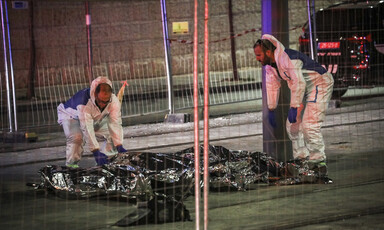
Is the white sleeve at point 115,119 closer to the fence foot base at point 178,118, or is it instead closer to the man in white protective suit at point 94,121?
the man in white protective suit at point 94,121

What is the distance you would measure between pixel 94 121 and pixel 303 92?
2.25m

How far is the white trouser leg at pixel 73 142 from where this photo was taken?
8805mm

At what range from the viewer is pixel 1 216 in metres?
7.05

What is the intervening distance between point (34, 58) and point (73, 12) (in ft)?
8.39

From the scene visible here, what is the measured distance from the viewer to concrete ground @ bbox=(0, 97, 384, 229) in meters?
6.72

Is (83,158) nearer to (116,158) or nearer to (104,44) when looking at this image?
(116,158)

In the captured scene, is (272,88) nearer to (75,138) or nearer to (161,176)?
(161,176)

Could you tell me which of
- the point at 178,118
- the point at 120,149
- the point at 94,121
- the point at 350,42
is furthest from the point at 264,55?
Result: the point at 350,42

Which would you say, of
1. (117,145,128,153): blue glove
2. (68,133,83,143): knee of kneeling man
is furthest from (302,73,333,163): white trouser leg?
(68,133,83,143): knee of kneeling man

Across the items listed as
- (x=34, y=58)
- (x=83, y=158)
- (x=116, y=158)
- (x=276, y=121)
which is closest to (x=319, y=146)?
(x=276, y=121)

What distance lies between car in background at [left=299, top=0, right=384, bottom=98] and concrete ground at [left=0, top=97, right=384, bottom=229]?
2579mm

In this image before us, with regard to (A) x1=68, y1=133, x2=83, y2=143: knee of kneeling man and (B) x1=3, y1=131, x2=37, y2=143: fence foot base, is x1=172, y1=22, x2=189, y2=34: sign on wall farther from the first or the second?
(A) x1=68, y1=133, x2=83, y2=143: knee of kneeling man

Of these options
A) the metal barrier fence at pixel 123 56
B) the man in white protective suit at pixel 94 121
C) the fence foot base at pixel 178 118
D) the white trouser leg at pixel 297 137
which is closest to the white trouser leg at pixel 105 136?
the man in white protective suit at pixel 94 121

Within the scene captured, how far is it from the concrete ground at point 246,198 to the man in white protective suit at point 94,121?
1.79 feet
